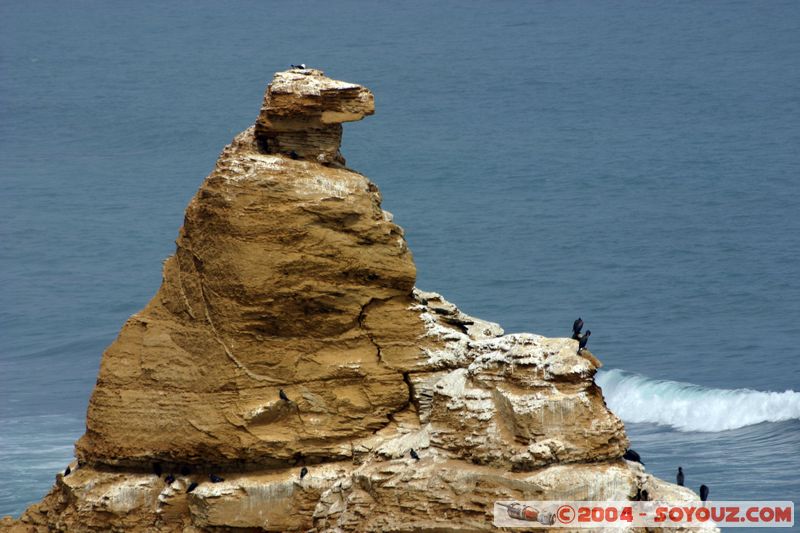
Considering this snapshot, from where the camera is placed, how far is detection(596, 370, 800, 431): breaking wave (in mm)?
61750

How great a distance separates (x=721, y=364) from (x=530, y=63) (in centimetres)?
5894

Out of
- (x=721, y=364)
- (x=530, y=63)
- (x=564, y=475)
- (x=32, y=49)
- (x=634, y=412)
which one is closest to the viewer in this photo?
(x=564, y=475)

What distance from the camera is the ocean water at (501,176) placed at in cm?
6600

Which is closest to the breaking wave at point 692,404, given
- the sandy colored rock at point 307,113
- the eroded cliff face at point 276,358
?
the eroded cliff face at point 276,358

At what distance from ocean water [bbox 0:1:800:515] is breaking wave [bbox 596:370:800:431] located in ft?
0.39

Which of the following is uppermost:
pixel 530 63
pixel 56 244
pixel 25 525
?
pixel 530 63

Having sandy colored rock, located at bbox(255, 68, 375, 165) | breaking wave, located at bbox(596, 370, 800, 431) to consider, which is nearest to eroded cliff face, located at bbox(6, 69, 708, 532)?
sandy colored rock, located at bbox(255, 68, 375, 165)

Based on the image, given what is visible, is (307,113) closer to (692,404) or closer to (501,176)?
(692,404)

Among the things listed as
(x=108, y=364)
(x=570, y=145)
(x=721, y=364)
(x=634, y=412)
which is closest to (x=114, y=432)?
(x=108, y=364)

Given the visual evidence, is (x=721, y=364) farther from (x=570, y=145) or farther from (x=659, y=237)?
(x=570, y=145)

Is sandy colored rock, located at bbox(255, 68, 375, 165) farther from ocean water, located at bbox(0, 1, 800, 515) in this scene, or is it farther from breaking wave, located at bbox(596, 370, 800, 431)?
breaking wave, located at bbox(596, 370, 800, 431)

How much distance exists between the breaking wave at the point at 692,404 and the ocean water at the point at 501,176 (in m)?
0.12

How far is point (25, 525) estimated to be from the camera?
36.2m

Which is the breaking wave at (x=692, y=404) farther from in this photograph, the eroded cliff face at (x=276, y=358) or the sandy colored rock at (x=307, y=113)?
the sandy colored rock at (x=307, y=113)
